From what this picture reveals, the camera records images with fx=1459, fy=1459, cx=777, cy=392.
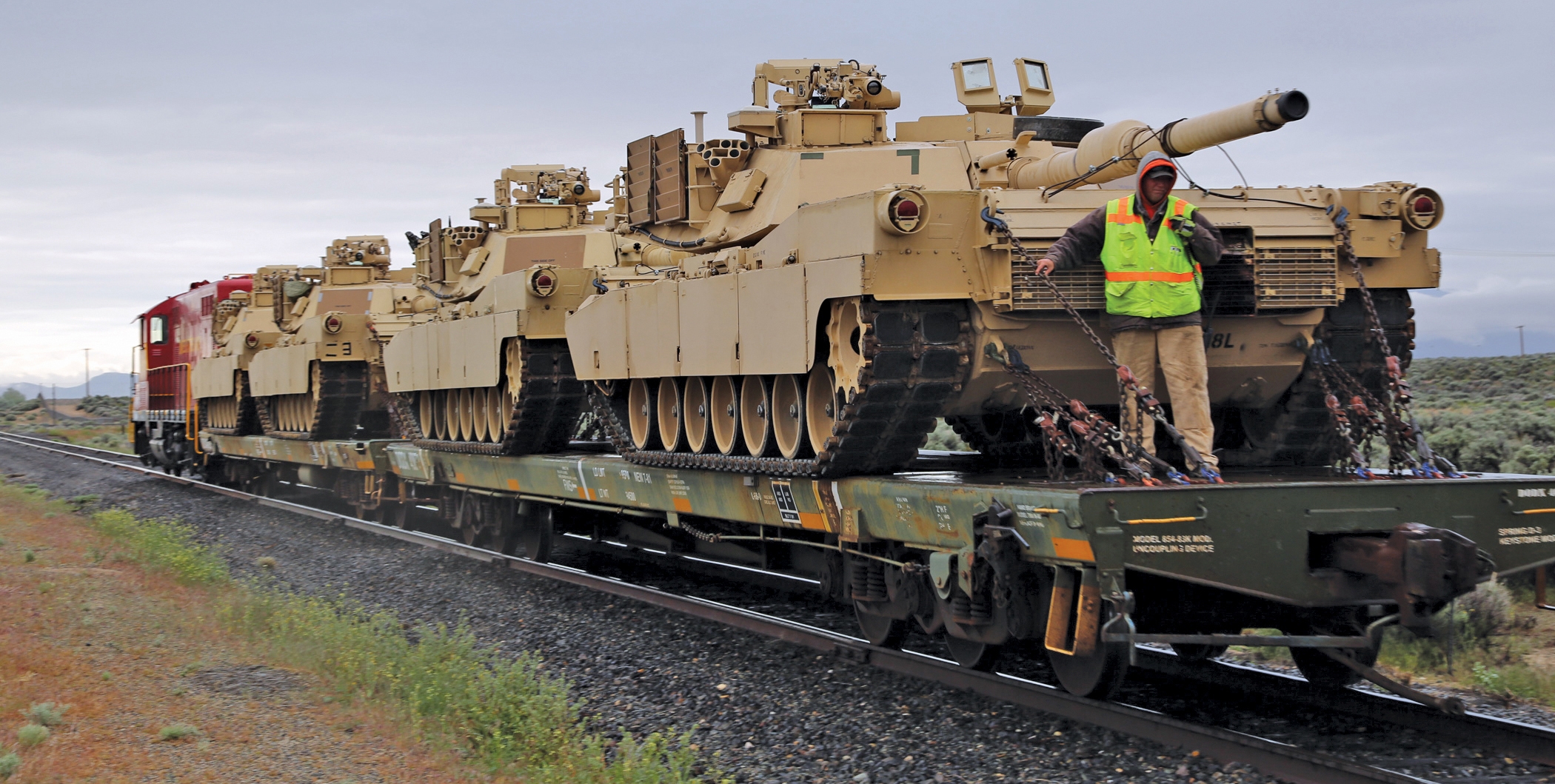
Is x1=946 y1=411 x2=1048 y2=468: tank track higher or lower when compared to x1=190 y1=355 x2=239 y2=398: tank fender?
lower

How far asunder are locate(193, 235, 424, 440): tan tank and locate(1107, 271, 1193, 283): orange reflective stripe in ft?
48.0

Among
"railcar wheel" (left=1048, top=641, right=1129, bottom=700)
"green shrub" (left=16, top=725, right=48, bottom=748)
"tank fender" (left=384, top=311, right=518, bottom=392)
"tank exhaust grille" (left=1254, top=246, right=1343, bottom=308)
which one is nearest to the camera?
"green shrub" (left=16, top=725, right=48, bottom=748)

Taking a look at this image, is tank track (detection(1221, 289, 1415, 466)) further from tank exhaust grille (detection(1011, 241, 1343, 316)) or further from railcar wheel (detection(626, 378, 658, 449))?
railcar wheel (detection(626, 378, 658, 449))

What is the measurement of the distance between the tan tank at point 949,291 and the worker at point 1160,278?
0.88ft

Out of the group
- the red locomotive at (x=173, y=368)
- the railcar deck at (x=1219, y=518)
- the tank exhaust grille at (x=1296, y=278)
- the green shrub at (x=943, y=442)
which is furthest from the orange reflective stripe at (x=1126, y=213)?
the red locomotive at (x=173, y=368)

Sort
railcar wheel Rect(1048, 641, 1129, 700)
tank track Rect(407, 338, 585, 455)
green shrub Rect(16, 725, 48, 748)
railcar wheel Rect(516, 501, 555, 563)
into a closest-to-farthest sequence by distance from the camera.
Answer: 1. green shrub Rect(16, 725, 48, 748)
2. railcar wheel Rect(1048, 641, 1129, 700)
3. tank track Rect(407, 338, 585, 455)
4. railcar wheel Rect(516, 501, 555, 563)

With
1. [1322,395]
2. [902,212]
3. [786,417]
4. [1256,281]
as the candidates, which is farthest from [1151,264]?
[786,417]

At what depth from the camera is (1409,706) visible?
6734 mm

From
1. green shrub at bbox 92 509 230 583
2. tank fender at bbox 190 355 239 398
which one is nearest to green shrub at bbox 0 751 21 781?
green shrub at bbox 92 509 230 583

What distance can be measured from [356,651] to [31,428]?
2143 inches

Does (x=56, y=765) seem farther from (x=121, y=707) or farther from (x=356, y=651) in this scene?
(x=356, y=651)

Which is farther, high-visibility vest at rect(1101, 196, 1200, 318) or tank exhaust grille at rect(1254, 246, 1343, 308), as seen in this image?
tank exhaust grille at rect(1254, 246, 1343, 308)

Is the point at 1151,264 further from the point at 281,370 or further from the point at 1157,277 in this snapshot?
the point at 281,370

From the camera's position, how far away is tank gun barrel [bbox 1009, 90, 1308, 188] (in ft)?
21.7
